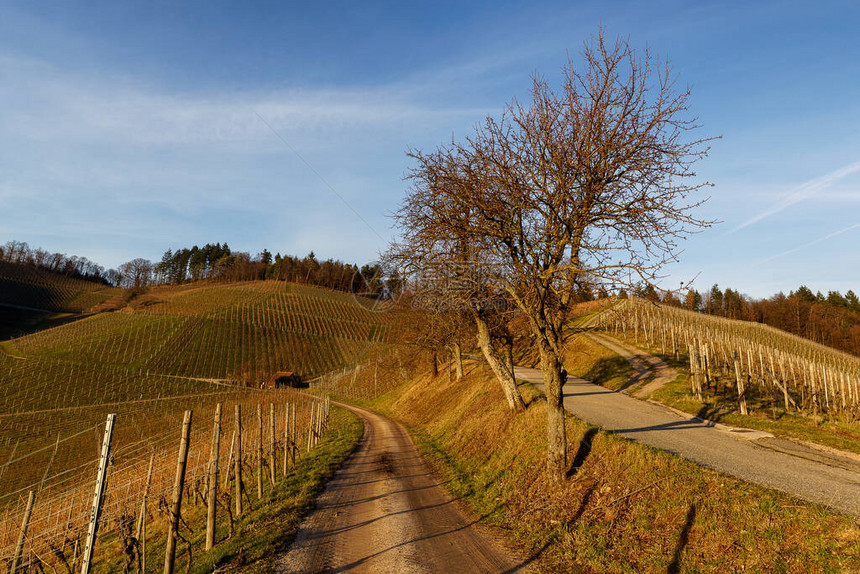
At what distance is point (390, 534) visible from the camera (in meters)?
8.44

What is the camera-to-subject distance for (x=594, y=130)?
32.5 feet

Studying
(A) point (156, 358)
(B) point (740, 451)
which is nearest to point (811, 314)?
(B) point (740, 451)

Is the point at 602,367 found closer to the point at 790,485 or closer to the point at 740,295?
the point at 790,485

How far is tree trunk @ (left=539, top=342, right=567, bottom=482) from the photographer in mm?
10086

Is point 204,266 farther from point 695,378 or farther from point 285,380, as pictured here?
point 695,378

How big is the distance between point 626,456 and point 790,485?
9.82 ft

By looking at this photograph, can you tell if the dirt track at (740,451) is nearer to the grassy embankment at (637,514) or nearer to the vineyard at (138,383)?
the grassy embankment at (637,514)

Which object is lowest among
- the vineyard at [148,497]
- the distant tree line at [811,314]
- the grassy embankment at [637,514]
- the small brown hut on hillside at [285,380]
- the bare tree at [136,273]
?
the small brown hut on hillside at [285,380]

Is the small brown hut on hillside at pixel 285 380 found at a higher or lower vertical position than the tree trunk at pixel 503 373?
lower

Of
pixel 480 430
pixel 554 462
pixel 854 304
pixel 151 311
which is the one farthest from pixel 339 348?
pixel 854 304

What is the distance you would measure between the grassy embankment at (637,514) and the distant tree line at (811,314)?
221ft

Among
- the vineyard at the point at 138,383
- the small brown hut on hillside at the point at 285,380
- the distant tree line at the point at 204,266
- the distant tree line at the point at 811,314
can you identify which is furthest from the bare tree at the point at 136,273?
the distant tree line at the point at 811,314

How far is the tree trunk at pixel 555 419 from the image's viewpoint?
33.1 feet

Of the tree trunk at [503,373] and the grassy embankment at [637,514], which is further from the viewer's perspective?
the tree trunk at [503,373]
